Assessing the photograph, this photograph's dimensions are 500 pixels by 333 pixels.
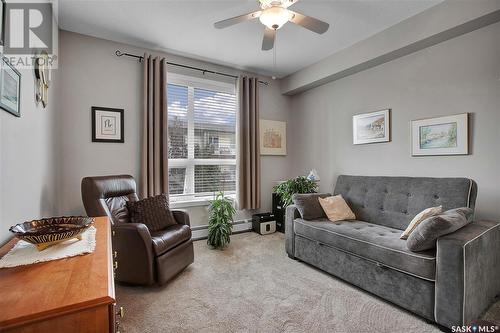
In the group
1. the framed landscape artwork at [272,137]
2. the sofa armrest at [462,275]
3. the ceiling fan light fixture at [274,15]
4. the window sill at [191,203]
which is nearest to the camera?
the sofa armrest at [462,275]

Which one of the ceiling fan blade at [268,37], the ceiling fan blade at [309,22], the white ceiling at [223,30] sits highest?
the white ceiling at [223,30]

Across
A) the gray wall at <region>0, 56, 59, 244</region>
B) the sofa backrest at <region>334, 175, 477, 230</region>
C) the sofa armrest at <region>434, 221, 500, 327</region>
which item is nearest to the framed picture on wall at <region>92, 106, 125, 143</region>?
the gray wall at <region>0, 56, 59, 244</region>

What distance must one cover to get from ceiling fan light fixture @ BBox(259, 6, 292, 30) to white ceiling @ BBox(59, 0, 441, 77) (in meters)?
0.60

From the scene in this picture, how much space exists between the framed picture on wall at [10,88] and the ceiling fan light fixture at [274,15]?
168 cm

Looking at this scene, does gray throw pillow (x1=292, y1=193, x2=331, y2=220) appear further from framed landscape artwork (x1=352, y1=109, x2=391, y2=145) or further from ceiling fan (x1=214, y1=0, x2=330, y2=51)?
ceiling fan (x1=214, y1=0, x2=330, y2=51)

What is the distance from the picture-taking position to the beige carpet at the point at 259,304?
1815mm

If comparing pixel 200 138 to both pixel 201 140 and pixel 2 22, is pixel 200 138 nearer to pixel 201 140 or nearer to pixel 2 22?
pixel 201 140

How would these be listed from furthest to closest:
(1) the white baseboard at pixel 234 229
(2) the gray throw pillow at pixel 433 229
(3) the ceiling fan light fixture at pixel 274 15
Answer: (1) the white baseboard at pixel 234 229
(3) the ceiling fan light fixture at pixel 274 15
(2) the gray throw pillow at pixel 433 229

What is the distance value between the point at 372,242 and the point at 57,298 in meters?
2.20

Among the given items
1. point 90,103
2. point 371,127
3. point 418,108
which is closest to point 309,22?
point 418,108

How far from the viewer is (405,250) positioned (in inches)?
77.7

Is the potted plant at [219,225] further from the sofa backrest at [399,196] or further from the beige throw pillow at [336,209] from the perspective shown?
the sofa backrest at [399,196]

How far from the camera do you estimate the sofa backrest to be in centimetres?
236

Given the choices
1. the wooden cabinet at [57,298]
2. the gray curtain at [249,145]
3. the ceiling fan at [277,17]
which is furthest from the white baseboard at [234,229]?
the wooden cabinet at [57,298]
